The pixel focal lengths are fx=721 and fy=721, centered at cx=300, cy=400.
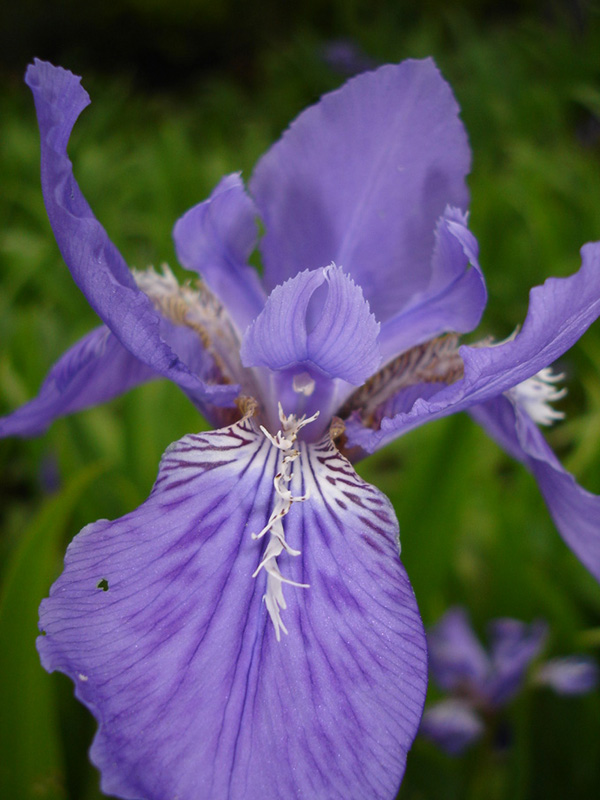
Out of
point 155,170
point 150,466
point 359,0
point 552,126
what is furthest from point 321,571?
point 359,0

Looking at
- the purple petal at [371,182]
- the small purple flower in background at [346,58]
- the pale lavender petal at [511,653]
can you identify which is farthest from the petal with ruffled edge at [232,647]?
the small purple flower in background at [346,58]

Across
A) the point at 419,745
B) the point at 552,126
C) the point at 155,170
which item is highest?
the point at 155,170

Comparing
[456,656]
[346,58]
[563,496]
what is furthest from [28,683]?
[346,58]

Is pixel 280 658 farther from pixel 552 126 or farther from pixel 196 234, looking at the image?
pixel 552 126

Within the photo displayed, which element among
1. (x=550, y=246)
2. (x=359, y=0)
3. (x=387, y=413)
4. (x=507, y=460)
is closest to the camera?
(x=387, y=413)

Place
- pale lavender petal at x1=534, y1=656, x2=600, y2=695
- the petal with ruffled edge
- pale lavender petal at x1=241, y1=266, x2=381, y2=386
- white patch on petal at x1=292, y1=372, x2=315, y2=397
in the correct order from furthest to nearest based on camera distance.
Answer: pale lavender petal at x1=534, y1=656, x2=600, y2=695 → white patch on petal at x1=292, y1=372, x2=315, y2=397 → pale lavender petal at x1=241, y1=266, x2=381, y2=386 → the petal with ruffled edge

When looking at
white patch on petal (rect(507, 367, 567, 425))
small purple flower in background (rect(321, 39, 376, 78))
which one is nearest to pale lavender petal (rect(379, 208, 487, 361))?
white patch on petal (rect(507, 367, 567, 425))

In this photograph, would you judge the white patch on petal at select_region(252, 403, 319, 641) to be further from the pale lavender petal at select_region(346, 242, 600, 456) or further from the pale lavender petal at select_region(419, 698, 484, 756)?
the pale lavender petal at select_region(419, 698, 484, 756)
